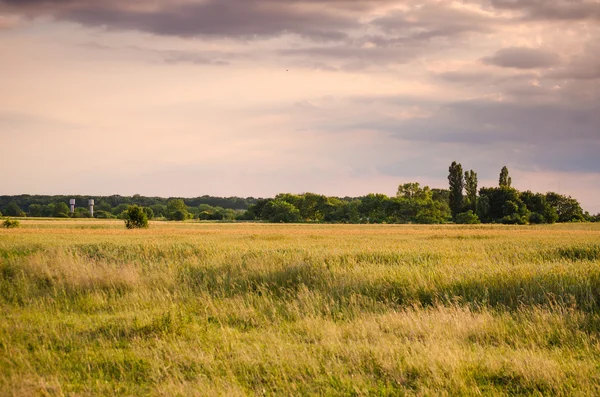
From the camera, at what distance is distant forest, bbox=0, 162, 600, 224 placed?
4378 inches

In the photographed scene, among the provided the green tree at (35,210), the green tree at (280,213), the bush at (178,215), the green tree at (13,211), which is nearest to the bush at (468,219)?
the green tree at (280,213)

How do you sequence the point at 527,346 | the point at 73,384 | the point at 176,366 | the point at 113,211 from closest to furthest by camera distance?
the point at 73,384
the point at 176,366
the point at 527,346
the point at 113,211

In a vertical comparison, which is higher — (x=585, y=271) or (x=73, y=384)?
(x=585, y=271)

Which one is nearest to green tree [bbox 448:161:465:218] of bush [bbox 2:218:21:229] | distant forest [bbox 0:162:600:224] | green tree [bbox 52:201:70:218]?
distant forest [bbox 0:162:600:224]

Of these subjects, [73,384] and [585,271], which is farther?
[585,271]

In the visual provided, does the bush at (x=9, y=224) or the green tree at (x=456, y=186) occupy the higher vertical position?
the green tree at (x=456, y=186)

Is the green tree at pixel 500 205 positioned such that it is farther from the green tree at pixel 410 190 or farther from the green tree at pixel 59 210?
the green tree at pixel 59 210

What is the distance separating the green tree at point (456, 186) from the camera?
375 feet

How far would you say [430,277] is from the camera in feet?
50.1

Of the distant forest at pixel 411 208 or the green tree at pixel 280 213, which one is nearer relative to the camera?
the distant forest at pixel 411 208

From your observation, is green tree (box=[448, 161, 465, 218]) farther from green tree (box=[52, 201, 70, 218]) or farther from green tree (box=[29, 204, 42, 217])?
green tree (box=[29, 204, 42, 217])

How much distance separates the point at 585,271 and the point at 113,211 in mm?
148577

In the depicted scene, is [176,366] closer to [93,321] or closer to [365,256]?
[93,321]

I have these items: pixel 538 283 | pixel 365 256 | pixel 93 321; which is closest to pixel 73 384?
pixel 93 321
